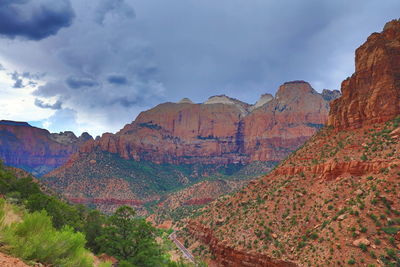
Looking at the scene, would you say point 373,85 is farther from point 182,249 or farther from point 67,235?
point 67,235

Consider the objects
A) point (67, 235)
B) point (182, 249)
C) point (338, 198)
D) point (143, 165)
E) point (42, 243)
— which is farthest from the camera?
point (143, 165)

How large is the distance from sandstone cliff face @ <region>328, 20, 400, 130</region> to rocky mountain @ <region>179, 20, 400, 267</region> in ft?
0.51

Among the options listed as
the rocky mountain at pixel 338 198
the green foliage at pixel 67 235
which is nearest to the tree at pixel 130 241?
the green foliage at pixel 67 235

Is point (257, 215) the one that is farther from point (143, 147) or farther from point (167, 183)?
point (143, 147)

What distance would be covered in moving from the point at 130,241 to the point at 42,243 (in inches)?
661

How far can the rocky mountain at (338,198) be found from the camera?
3138cm

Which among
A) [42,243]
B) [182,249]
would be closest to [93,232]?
[42,243]

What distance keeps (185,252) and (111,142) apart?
124693 millimetres

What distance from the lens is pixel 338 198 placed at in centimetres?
3912

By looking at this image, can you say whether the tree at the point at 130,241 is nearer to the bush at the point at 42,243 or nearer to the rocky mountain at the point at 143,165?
the bush at the point at 42,243

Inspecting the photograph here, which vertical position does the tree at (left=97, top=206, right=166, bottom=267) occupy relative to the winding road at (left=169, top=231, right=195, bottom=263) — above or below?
above

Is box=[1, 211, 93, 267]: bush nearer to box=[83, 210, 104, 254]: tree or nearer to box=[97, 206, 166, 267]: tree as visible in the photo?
box=[97, 206, 166, 267]: tree

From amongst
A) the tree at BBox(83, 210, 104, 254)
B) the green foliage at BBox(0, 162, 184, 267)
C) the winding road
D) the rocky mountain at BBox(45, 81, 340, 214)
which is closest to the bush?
the green foliage at BBox(0, 162, 184, 267)

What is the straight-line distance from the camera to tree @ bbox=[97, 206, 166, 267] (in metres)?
22.5
